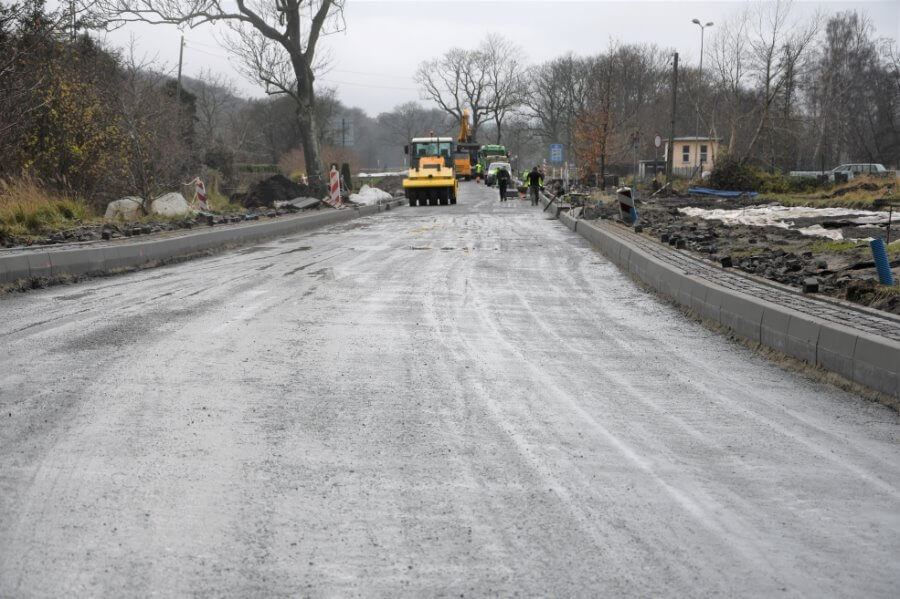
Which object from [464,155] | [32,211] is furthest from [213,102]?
[32,211]

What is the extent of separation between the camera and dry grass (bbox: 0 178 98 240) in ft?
57.1

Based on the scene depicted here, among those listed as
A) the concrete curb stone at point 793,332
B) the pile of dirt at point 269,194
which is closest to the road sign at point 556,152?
the pile of dirt at point 269,194

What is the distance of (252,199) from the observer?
3522 centimetres

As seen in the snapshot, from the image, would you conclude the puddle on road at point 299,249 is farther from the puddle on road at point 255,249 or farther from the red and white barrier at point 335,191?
the red and white barrier at point 335,191

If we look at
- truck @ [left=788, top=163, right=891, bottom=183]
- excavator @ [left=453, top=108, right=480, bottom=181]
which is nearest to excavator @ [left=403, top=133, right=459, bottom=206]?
truck @ [left=788, top=163, right=891, bottom=183]

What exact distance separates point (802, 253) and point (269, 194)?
2492cm

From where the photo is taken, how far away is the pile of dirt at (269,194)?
35031mm

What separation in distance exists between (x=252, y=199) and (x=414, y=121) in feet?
413

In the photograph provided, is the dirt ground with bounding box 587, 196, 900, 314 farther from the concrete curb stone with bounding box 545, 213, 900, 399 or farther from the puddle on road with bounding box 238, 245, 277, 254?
the puddle on road with bounding box 238, 245, 277, 254

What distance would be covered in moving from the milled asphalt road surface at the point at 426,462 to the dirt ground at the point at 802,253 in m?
1.90

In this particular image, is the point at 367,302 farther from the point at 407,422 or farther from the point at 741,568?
the point at 741,568

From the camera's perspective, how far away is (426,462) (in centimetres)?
497

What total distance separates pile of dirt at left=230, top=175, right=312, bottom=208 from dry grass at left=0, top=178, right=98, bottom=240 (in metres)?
14.0

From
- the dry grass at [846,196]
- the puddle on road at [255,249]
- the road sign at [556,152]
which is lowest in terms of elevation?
the puddle on road at [255,249]
